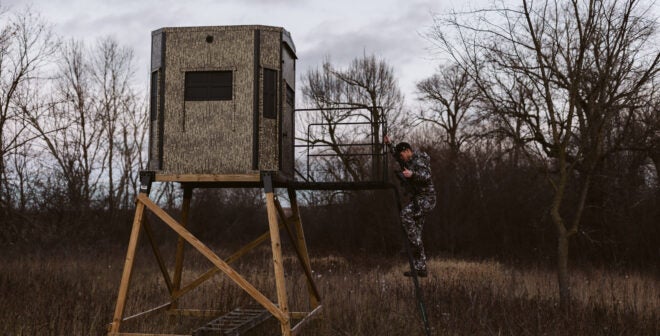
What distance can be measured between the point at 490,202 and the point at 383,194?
5.60 metres

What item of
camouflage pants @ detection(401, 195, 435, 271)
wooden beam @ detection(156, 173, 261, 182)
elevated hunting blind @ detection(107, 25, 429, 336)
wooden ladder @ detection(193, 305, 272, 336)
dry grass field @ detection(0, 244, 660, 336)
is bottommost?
dry grass field @ detection(0, 244, 660, 336)

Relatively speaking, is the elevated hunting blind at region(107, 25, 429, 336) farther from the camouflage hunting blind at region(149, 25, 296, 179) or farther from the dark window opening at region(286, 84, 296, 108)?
the dark window opening at region(286, 84, 296, 108)

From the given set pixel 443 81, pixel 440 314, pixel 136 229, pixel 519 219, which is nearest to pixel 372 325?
pixel 440 314

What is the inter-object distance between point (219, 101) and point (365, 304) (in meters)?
5.79

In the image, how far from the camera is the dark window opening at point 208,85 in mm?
9797

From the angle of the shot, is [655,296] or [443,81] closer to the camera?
[655,296]

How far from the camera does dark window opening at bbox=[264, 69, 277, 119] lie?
9.83m

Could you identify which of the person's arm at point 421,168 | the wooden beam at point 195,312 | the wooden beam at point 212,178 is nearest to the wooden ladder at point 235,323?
the wooden beam at point 195,312

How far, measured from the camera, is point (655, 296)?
47.4ft

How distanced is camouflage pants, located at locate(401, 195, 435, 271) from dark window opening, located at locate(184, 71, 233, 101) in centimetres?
357

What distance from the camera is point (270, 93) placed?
988 cm

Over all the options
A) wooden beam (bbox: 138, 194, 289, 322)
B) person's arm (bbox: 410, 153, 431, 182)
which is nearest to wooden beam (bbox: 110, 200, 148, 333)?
wooden beam (bbox: 138, 194, 289, 322)

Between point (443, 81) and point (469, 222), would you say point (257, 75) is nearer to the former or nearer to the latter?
point (469, 222)

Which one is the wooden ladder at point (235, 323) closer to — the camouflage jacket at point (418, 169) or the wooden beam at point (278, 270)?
the wooden beam at point (278, 270)
